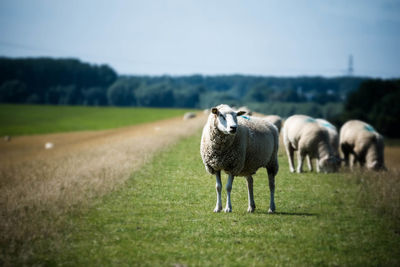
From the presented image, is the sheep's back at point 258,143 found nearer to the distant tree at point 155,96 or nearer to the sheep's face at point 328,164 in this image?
the sheep's face at point 328,164

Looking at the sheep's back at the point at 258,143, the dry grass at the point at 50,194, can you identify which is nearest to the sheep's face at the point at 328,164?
the sheep's back at the point at 258,143

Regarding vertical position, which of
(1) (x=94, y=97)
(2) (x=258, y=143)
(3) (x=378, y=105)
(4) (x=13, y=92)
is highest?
(4) (x=13, y=92)

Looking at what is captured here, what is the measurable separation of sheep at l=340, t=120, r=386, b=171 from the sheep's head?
41.2 feet

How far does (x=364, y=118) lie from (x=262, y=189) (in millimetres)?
71143

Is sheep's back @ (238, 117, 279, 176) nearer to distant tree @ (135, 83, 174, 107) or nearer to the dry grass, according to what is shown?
the dry grass

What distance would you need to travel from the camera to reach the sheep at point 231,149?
9812 mm

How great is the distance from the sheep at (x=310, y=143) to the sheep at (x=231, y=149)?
7303mm

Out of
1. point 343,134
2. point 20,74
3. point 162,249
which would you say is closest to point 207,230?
point 162,249

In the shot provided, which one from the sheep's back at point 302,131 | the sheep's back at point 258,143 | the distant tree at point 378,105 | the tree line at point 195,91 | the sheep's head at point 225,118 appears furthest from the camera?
the tree line at point 195,91

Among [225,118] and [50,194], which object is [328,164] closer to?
[225,118]

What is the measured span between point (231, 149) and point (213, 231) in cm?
232

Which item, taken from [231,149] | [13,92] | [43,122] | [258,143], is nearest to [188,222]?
[231,149]

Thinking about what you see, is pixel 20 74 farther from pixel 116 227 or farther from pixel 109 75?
pixel 116 227

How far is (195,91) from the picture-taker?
115438 mm
